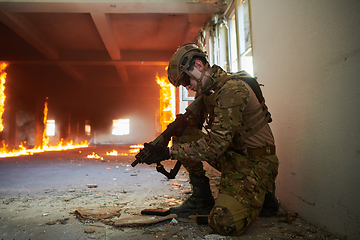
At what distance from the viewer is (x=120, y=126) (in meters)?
17.6

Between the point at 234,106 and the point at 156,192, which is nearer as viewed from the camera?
the point at 234,106

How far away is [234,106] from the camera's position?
1400mm

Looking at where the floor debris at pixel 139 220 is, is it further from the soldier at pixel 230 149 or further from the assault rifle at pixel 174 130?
the assault rifle at pixel 174 130

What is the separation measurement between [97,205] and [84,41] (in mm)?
6760

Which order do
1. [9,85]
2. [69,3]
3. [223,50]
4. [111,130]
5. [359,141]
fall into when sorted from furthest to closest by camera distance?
[111,130] → [9,85] → [69,3] → [223,50] → [359,141]

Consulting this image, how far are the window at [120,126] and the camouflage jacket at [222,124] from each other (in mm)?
16306

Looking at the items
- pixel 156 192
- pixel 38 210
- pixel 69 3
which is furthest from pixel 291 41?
pixel 69 3

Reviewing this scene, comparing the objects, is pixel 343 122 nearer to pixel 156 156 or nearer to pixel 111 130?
pixel 156 156

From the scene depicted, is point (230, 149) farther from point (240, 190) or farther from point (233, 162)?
point (240, 190)

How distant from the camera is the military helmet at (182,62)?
1671 millimetres

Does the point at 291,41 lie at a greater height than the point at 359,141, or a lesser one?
greater

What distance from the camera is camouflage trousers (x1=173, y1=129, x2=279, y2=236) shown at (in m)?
1.36

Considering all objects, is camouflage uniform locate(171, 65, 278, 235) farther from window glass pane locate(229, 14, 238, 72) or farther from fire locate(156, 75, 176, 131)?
fire locate(156, 75, 176, 131)

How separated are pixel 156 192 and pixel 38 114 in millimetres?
11327
